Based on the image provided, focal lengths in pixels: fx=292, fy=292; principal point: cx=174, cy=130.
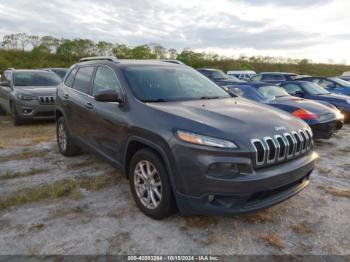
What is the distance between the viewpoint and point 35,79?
9.29 m

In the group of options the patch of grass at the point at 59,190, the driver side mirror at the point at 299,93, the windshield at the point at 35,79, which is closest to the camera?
the patch of grass at the point at 59,190

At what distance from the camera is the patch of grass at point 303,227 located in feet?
9.68

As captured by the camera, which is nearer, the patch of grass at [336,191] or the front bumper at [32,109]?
the patch of grass at [336,191]

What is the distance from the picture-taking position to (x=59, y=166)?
15.9 ft

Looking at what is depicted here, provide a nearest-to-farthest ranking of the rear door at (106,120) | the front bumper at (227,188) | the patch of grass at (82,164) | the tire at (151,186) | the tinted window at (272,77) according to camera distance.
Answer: the front bumper at (227,188)
the tire at (151,186)
the rear door at (106,120)
the patch of grass at (82,164)
the tinted window at (272,77)

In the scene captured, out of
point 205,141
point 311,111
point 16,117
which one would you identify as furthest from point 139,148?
point 16,117

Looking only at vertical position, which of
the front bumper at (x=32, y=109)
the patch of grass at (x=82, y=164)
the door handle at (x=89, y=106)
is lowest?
the patch of grass at (x=82, y=164)

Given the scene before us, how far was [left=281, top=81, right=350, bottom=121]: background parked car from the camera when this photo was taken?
8688 mm

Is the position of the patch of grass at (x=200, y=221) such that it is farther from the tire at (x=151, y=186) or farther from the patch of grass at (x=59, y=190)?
the patch of grass at (x=59, y=190)

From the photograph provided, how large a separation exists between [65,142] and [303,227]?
13.3 feet

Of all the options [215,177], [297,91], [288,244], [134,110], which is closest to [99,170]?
[134,110]

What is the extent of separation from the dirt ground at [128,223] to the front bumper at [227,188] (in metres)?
0.36

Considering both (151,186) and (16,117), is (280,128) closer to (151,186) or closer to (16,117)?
(151,186)

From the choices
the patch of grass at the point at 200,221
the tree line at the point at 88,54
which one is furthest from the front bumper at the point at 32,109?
the tree line at the point at 88,54
